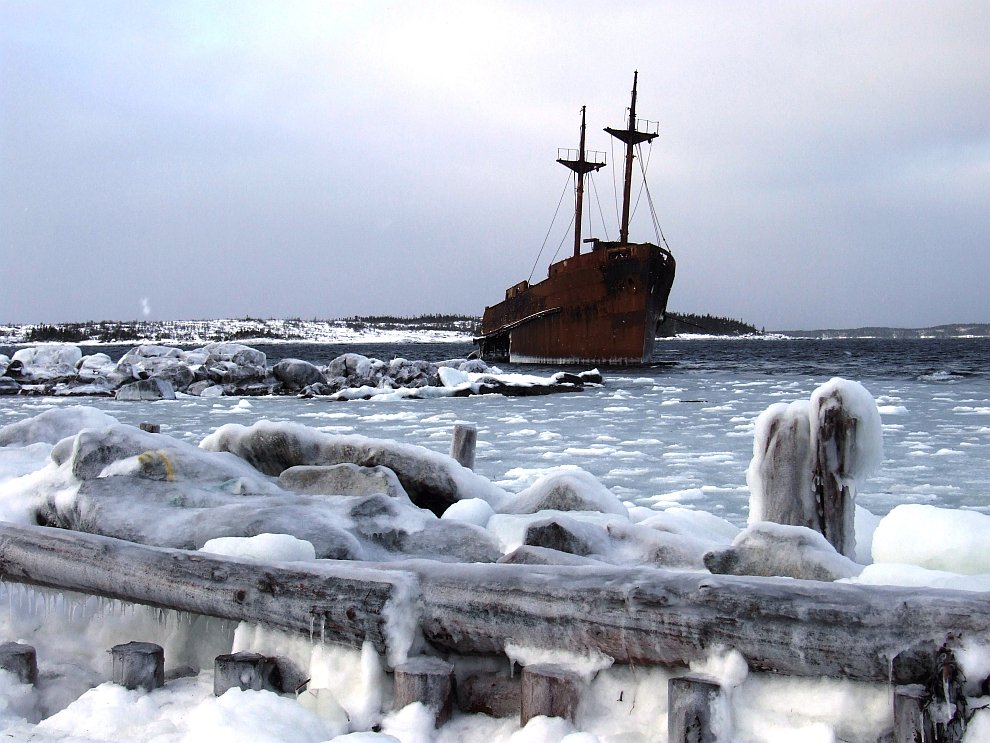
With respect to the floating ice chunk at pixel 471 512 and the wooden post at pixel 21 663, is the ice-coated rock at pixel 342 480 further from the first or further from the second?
the wooden post at pixel 21 663

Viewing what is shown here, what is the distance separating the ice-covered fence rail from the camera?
1776 mm

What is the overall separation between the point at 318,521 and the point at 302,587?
1177mm

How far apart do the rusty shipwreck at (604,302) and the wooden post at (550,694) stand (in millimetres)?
30881

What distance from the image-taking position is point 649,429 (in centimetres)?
1252

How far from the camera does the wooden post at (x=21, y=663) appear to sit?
2379mm

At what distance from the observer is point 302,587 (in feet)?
7.55

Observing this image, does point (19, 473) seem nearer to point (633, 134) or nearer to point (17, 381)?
point (17, 381)

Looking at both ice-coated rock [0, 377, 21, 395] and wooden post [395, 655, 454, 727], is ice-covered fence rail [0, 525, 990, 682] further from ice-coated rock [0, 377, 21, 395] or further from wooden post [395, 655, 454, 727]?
ice-coated rock [0, 377, 21, 395]

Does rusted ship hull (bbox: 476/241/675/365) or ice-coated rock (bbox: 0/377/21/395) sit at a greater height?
rusted ship hull (bbox: 476/241/675/365)

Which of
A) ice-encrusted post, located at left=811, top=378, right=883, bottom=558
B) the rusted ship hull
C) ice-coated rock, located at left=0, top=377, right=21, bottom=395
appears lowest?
ice-coated rock, located at left=0, top=377, right=21, bottom=395

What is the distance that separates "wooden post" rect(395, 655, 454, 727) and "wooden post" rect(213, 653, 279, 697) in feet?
1.35

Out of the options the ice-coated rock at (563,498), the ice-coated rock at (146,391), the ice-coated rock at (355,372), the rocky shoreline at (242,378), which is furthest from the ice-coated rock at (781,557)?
the ice-coated rock at (355,372)

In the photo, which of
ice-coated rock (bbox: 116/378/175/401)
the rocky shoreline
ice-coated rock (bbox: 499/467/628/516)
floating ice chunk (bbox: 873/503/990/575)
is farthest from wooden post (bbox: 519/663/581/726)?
ice-coated rock (bbox: 116/378/175/401)

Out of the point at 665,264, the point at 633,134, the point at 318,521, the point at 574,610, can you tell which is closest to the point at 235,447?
the point at 318,521
